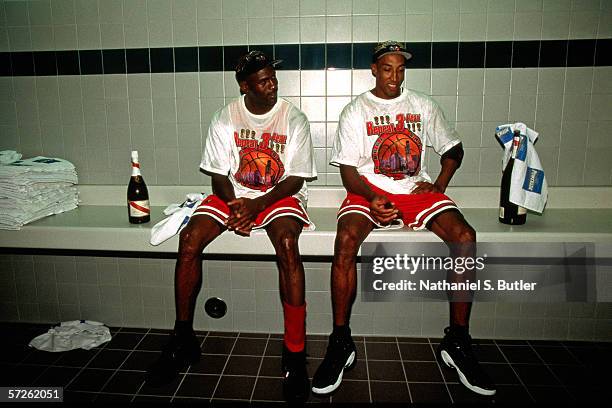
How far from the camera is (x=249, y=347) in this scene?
251 centimetres

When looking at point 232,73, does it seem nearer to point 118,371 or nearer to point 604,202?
point 118,371

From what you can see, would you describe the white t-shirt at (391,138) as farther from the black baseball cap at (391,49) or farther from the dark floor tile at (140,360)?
the dark floor tile at (140,360)

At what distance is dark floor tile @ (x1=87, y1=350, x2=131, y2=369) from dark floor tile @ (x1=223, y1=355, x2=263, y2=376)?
583 millimetres

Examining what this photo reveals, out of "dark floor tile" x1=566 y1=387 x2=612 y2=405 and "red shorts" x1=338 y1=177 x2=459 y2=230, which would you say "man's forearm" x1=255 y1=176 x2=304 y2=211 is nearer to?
"red shorts" x1=338 y1=177 x2=459 y2=230

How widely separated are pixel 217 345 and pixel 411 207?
4.44 ft

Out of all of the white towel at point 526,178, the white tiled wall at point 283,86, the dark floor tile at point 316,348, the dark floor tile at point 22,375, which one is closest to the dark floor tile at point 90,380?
the dark floor tile at point 22,375

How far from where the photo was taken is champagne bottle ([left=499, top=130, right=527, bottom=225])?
7.80 feet

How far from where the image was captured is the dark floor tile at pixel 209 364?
7.36ft

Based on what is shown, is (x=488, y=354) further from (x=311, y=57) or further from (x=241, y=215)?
(x=311, y=57)

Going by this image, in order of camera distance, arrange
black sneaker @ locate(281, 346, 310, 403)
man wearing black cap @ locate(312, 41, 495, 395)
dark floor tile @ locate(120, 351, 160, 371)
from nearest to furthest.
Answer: black sneaker @ locate(281, 346, 310, 403) → man wearing black cap @ locate(312, 41, 495, 395) → dark floor tile @ locate(120, 351, 160, 371)

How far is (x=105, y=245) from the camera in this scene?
238cm

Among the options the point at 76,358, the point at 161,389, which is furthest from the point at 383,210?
the point at 76,358

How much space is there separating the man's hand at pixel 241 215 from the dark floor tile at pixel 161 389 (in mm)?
798

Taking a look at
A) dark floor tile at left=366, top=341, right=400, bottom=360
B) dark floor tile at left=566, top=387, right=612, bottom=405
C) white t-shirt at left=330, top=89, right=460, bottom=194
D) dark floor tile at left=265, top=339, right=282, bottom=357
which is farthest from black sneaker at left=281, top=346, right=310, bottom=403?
dark floor tile at left=566, top=387, right=612, bottom=405
